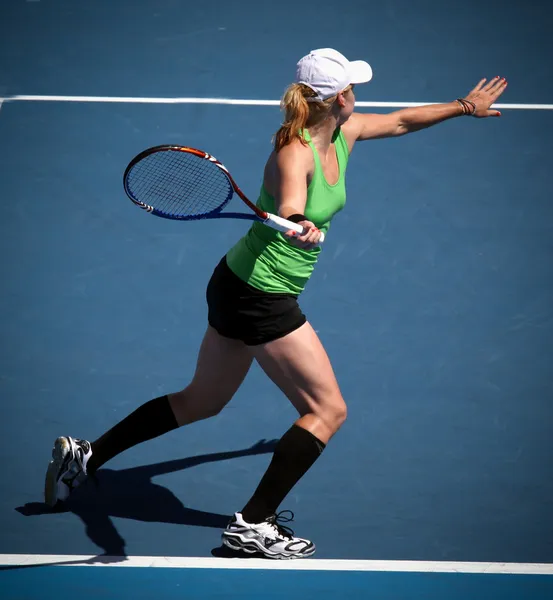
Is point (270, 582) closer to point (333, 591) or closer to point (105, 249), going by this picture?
point (333, 591)

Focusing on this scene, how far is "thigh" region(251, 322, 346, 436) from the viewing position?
3.62 metres

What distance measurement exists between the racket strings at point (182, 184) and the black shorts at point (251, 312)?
0.55 metres

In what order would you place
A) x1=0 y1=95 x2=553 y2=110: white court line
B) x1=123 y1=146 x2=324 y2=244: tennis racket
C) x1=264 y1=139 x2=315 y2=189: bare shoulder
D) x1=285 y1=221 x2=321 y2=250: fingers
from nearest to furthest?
x1=285 y1=221 x2=321 y2=250: fingers
x1=264 y1=139 x2=315 y2=189: bare shoulder
x1=123 y1=146 x2=324 y2=244: tennis racket
x1=0 y1=95 x2=553 y2=110: white court line

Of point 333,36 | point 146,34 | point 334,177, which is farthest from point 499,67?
point 334,177

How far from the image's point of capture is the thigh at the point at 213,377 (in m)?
3.84

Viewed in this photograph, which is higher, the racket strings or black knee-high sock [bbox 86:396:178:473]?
the racket strings

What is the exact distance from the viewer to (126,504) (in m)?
4.16

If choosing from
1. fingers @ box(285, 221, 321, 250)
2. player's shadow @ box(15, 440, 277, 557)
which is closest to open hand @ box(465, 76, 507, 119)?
fingers @ box(285, 221, 321, 250)

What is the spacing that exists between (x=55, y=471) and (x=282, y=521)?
987 millimetres

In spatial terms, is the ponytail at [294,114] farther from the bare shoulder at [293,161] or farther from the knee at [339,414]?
the knee at [339,414]

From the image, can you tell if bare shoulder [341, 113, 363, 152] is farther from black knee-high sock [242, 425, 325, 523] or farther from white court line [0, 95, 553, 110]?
white court line [0, 95, 553, 110]

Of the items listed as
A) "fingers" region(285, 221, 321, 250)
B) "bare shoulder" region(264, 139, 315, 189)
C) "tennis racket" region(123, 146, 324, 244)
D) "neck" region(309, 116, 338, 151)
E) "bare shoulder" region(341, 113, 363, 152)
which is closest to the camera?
"fingers" region(285, 221, 321, 250)

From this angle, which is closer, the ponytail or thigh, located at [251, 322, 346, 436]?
the ponytail

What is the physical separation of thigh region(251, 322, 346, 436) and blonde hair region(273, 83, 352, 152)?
2.41 feet
